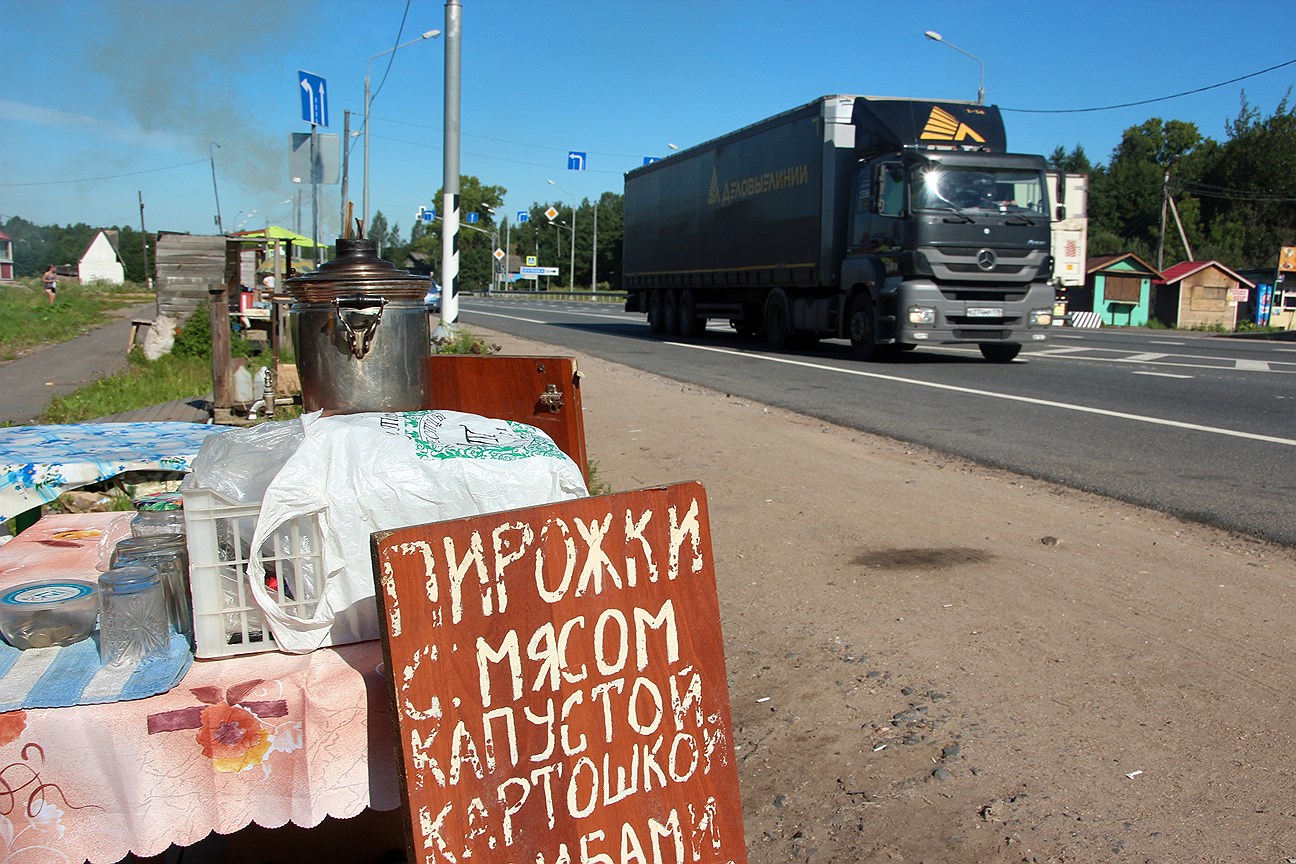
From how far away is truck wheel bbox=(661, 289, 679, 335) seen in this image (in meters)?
24.0

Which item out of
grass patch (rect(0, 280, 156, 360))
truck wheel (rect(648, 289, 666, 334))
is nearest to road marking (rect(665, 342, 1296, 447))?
truck wheel (rect(648, 289, 666, 334))

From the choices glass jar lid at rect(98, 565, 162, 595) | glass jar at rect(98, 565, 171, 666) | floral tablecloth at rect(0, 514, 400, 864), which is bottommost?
floral tablecloth at rect(0, 514, 400, 864)

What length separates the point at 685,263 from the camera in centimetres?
2286

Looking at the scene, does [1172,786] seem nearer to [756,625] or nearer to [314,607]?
[756,625]

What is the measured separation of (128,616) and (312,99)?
1470 centimetres

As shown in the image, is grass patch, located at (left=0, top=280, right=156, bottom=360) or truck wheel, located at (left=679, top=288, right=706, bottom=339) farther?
truck wheel, located at (left=679, top=288, right=706, bottom=339)

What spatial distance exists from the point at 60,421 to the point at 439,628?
7.91m

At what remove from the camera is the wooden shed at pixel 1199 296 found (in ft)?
168

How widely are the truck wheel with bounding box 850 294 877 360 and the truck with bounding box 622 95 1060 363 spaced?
0.11 ft

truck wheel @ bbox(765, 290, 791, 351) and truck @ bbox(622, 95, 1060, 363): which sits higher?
truck @ bbox(622, 95, 1060, 363)

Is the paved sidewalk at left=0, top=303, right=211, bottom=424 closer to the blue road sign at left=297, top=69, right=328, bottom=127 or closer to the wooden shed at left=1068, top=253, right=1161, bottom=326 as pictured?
the blue road sign at left=297, top=69, right=328, bottom=127

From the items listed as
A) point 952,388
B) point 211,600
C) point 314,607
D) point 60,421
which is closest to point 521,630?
point 314,607

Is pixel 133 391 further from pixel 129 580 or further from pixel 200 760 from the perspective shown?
pixel 200 760

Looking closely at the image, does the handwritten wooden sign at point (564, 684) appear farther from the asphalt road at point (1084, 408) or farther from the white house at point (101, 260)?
the white house at point (101, 260)
